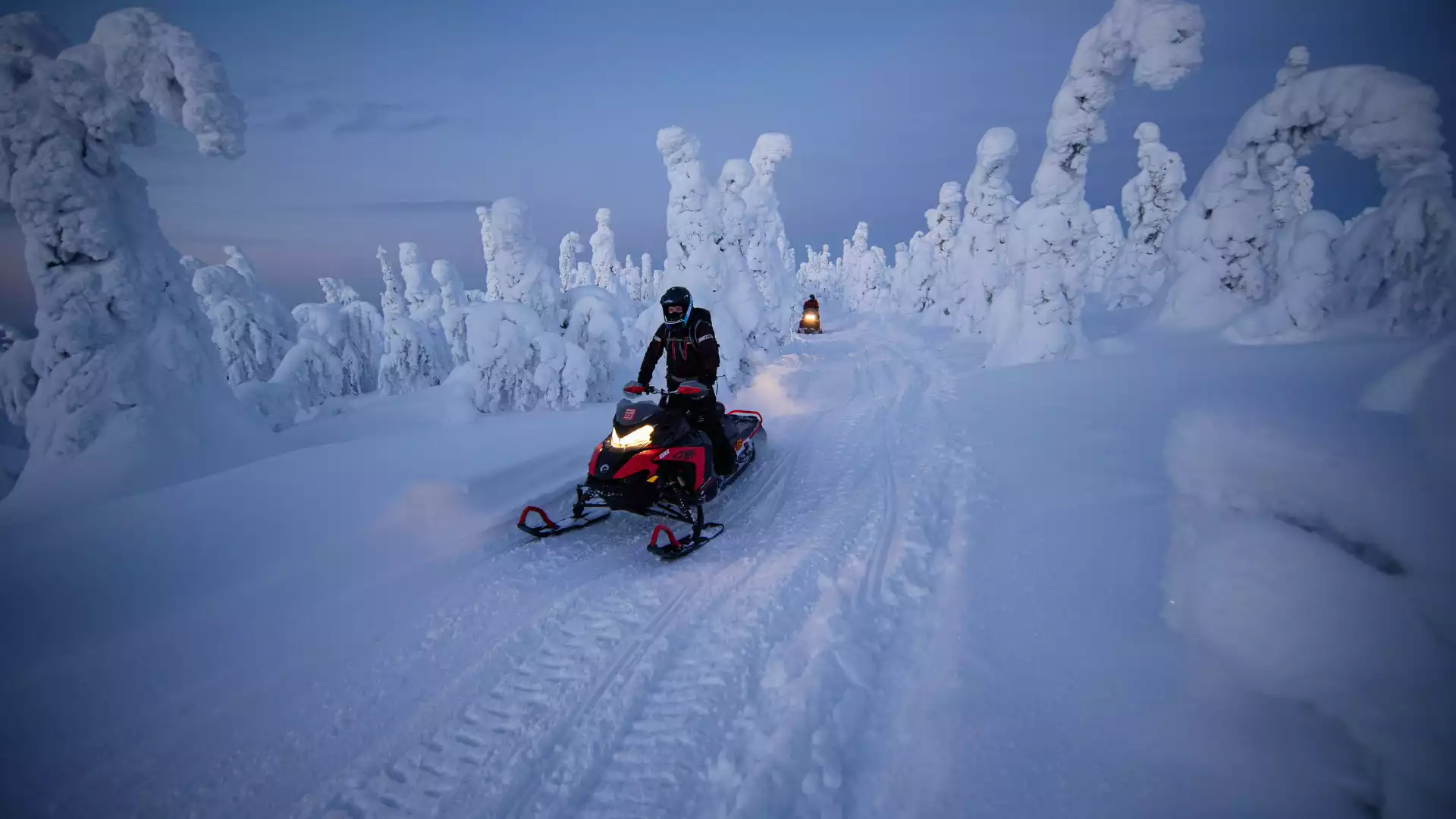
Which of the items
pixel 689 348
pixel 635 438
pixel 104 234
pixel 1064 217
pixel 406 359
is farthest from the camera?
pixel 406 359

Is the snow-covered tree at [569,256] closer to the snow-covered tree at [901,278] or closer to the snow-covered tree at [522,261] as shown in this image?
the snow-covered tree at [901,278]

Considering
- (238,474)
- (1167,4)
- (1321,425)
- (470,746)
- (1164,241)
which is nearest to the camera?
(470,746)

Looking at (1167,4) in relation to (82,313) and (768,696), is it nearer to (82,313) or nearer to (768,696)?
(768,696)

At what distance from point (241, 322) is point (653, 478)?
3182cm

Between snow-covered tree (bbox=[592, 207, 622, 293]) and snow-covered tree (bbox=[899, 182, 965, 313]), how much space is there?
29.2m

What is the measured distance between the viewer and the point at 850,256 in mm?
73750

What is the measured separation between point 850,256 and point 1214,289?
197 ft

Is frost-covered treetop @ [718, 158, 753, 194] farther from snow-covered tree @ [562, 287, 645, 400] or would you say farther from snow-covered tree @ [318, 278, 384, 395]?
snow-covered tree @ [318, 278, 384, 395]

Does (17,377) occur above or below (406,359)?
above

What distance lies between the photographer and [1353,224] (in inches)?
558

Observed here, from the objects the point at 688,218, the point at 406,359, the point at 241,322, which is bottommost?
the point at 406,359

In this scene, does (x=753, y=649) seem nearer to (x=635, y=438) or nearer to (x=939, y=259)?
(x=635, y=438)

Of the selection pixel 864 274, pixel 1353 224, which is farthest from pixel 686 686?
pixel 864 274

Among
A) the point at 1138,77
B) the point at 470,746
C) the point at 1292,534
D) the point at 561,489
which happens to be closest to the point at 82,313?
the point at 561,489
